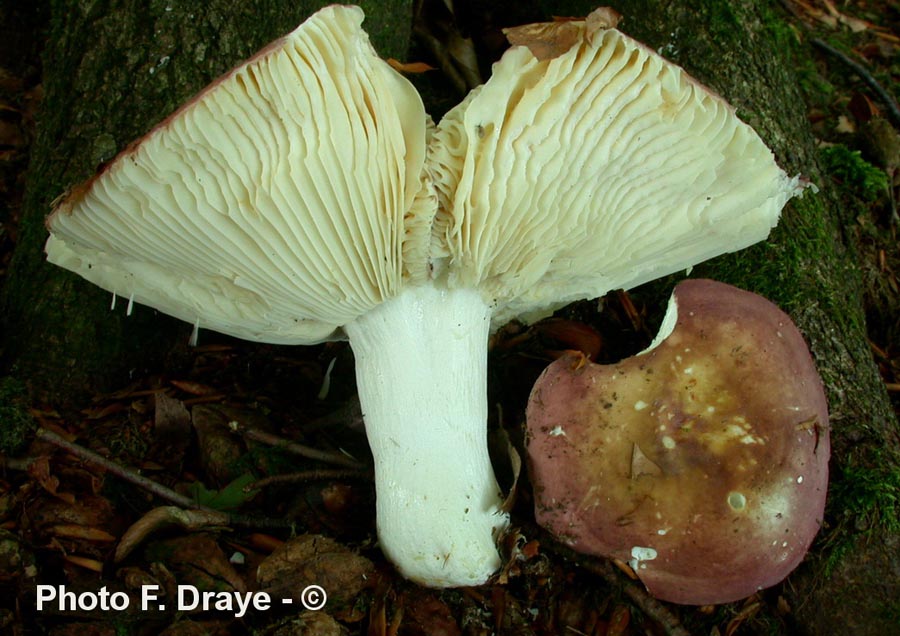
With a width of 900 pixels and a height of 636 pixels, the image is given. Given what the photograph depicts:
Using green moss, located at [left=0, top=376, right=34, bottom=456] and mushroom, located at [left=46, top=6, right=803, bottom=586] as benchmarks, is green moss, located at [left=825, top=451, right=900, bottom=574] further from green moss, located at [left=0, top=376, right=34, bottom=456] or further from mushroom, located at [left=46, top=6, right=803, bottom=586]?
green moss, located at [left=0, top=376, right=34, bottom=456]

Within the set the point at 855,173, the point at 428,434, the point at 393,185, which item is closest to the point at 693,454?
the point at 428,434

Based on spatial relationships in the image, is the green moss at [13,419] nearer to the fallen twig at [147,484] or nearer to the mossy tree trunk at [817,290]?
the fallen twig at [147,484]

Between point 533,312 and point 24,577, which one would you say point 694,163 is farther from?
point 24,577

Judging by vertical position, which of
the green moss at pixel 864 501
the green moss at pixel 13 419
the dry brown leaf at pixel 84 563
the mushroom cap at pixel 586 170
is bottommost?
the green moss at pixel 864 501

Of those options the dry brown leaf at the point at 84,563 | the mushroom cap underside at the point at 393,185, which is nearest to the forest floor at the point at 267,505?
the dry brown leaf at the point at 84,563

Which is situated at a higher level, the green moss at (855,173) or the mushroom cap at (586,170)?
the mushroom cap at (586,170)

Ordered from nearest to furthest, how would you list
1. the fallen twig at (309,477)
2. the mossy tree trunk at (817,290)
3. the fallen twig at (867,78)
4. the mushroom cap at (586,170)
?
the mushroom cap at (586,170) < the mossy tree trunk at (817,290) < the fallen twig at (309,477) < the fallen twig at (867,78)

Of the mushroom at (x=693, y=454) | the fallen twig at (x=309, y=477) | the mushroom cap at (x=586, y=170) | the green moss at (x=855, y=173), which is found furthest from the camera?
the green moss at (x=855, y=173)

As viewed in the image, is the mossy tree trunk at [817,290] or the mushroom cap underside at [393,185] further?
the mossy tree trunk at [817,290]
